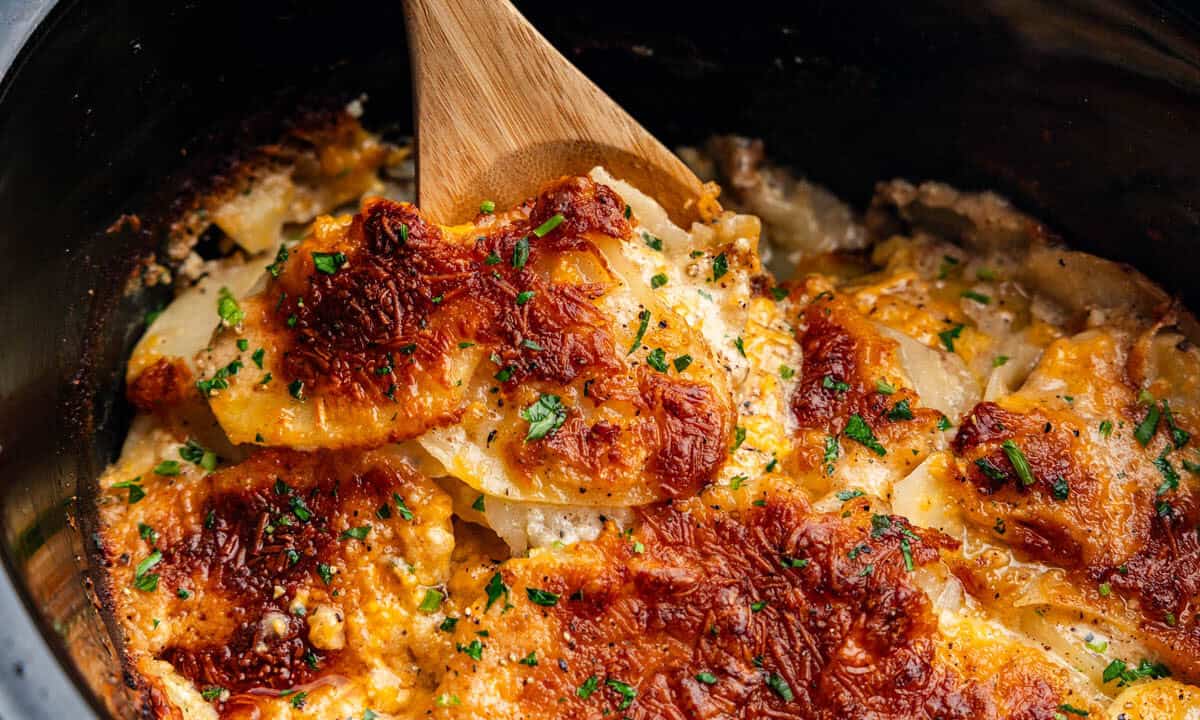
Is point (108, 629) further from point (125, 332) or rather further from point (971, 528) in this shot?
point (971, 528)

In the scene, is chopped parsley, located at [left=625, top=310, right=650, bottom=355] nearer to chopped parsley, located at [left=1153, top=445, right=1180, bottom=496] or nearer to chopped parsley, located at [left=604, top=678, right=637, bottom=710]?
chopped parsley, located at [left=604, top=678, right=637, bottom=710]

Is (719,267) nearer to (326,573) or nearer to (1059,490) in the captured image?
(1059,490)

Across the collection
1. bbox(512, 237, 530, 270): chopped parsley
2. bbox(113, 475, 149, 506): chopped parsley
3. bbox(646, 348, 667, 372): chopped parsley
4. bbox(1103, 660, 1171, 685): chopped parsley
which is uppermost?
bbox(512, 237, 530, 270): chopped parsley

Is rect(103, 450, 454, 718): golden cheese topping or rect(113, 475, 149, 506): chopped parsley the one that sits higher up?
rect(113, 475, 149, 506): chopped parsley

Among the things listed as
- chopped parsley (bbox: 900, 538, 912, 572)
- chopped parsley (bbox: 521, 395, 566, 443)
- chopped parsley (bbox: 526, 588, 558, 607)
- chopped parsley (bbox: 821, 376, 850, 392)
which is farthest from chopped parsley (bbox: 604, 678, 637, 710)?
chopped parsley (bbox: 821, 376, 850, 392)

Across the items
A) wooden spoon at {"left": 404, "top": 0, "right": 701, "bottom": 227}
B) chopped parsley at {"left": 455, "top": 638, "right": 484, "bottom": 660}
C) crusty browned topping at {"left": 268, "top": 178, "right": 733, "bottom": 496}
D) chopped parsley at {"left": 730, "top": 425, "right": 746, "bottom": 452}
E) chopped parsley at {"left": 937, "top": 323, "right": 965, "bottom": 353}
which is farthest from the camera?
chopped parsley at {"left": 937, "top": 323, "right": 965, "bottom": 353}

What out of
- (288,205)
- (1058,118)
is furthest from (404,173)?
(1058,118)

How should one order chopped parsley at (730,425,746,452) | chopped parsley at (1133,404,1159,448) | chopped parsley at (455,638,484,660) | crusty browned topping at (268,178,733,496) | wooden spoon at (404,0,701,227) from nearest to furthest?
chopped parsley at (455,638,484,660) → crusty browned topping at (268,178,733,496) → chopped parsley at (730,425,746,452) → chopped parsley at (1133,404,1159,448) → wooden spoon at (404,0,701,227)
